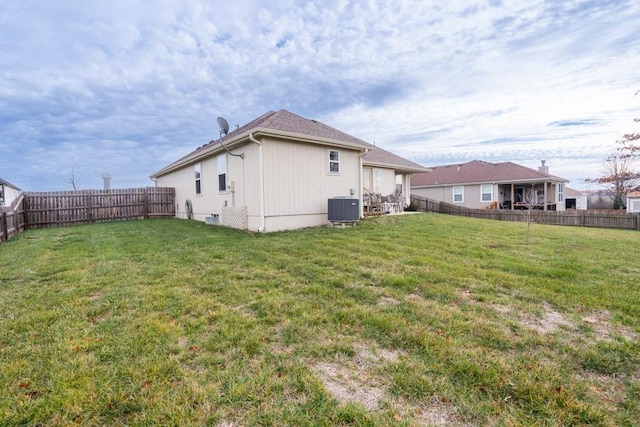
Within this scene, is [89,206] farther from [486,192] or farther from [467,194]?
[486,192]

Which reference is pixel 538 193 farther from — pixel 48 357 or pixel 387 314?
pixel 48 357

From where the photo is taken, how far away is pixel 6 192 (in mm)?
24312

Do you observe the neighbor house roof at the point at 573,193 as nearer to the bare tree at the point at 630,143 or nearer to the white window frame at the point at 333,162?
the bare tree at the point at 630,143

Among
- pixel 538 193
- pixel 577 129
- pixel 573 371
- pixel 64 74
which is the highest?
pixel 64 74

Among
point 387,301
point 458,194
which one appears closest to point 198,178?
point 387,301

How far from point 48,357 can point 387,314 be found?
9.97 ft

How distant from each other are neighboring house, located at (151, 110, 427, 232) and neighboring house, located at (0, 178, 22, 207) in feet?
63.1

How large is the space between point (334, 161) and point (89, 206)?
12.6m

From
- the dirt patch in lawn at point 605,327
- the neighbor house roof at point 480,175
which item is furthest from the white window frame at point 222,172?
the neighbor house roof at point 480,175

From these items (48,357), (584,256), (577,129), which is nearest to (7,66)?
(48,357)

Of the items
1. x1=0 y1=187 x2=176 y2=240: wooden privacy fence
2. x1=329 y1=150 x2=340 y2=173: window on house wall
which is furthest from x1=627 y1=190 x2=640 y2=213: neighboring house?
x1=0 y1=187 x2=176 y2=240: wooden privacy fence

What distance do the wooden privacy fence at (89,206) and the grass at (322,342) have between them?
411 inches

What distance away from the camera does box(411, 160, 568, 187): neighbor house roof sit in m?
21.2

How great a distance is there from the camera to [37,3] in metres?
7.96
